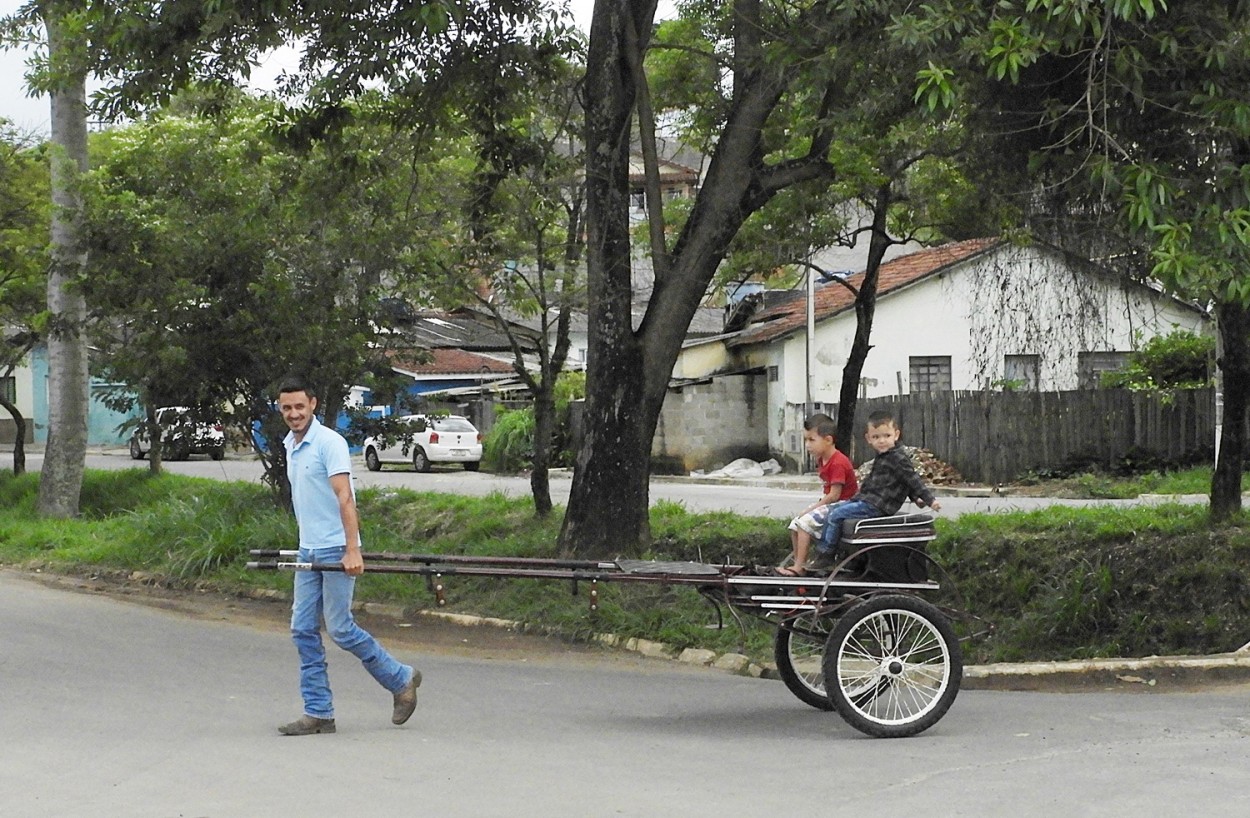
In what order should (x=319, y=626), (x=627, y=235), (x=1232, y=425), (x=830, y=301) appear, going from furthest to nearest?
(x=830, y=301), (x=627, y=235), (x=1232, y=425), (x=319, y=626)

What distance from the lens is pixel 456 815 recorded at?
617 cm

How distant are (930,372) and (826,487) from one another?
93.6ft

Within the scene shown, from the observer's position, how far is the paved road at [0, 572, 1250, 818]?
637cm

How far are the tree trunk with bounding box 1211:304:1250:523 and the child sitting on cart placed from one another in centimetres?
488

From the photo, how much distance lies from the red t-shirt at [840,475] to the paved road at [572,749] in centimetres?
133

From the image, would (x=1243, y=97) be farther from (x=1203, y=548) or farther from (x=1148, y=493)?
(x=1148, y=493)

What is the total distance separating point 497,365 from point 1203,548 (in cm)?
3786

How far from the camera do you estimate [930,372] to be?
3684 centimetres

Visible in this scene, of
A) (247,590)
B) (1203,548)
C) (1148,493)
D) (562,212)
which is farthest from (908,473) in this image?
(1148,493)

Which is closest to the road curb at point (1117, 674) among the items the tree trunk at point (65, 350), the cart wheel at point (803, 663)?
the cart wheel at point (803, 663)

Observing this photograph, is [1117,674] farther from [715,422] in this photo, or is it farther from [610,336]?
[715,422]

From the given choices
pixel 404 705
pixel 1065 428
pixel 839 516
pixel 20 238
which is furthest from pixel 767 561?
pixel 20 238

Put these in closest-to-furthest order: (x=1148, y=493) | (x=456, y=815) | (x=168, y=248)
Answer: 1. (x=456, y=815)
2. (x=168, y=248)
3. (x=1148, y=493)

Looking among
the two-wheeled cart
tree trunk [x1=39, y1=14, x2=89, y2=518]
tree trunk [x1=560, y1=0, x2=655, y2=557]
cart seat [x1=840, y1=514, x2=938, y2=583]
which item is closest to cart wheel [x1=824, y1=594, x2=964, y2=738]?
the two-wheeled cart
